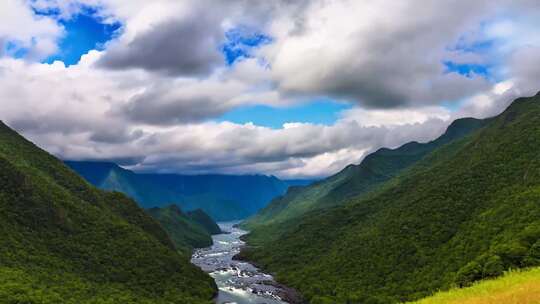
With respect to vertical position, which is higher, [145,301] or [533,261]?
[533,261]

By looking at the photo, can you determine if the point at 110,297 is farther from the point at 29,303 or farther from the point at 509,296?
the point at 509,296

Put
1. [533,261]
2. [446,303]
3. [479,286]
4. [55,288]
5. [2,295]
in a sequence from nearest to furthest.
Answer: [446,303]
[479,286]
[533,261]
[2,295]
[55,288]

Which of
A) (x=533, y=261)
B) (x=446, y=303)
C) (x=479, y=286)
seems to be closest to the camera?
(x=446, y=303)

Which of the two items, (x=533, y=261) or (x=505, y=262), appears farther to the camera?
(x=505, y=262)

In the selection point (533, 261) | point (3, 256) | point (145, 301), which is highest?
point (3, 256)

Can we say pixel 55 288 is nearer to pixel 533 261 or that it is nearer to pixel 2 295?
pixel 2 295

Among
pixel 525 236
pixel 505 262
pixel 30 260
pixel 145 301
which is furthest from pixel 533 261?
pixel 30 260
